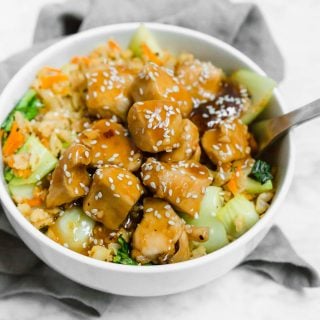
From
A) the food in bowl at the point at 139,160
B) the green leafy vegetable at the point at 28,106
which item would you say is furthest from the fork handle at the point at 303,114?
the green leafy vegetable at the point at 28,106

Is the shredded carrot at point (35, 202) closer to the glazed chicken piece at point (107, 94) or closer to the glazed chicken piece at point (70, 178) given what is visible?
the glazed chicken piece at point (70, 178)

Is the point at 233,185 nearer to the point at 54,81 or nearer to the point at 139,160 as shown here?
the point at 139,160

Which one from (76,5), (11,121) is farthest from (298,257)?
(76,5)

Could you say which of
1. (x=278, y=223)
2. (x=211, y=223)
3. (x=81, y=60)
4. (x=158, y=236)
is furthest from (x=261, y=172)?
(x=81, y=60)

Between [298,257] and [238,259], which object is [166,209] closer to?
[238,259]

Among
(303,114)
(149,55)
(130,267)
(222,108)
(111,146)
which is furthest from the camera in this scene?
(149,55)

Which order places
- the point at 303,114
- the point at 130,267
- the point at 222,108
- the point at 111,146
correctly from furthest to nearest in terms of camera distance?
the point at 222,108 < the point at 303,114 < the point at 111,146 < the point at 130,267

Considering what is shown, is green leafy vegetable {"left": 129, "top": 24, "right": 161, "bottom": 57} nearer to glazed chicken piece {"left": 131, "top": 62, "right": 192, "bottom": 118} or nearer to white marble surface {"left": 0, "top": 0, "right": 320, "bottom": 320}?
glazed chicken piece {"left": 131, "top": 62, "right": 192, "bottom": 118}
